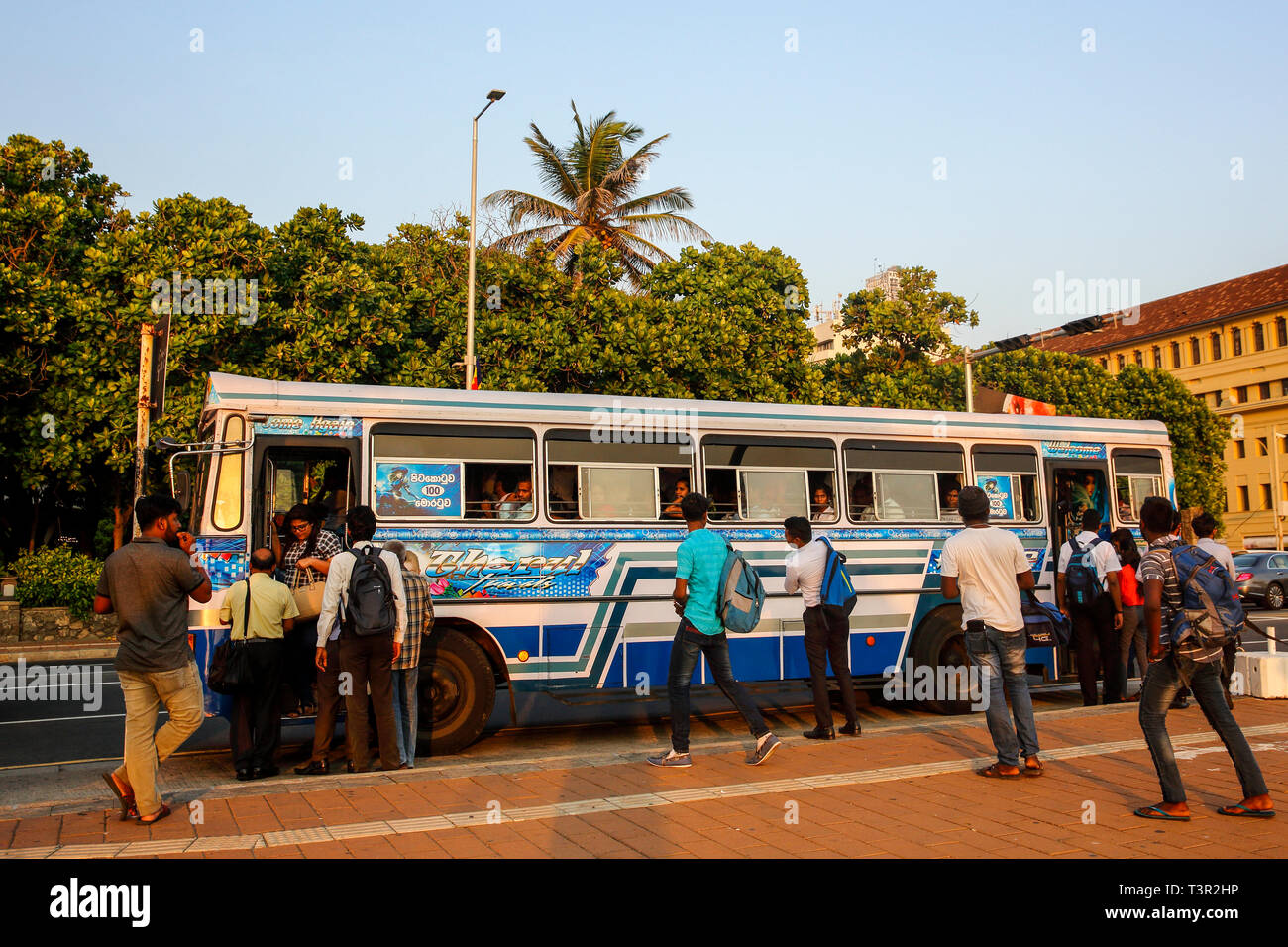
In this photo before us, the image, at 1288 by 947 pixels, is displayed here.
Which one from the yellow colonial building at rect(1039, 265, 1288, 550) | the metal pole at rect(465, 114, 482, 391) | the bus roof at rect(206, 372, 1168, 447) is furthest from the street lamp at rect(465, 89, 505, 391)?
the yellow colonial building at rect(1039, 265, 1288, 550)

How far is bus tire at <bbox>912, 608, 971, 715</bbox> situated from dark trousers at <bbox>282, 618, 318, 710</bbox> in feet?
18.8

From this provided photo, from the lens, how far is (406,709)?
8.18 metres

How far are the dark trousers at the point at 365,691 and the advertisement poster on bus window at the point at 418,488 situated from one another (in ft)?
4.36

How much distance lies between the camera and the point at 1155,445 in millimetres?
12570

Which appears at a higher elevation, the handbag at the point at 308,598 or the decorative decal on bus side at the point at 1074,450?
the decorative decal on bus side at the point at 1074,450

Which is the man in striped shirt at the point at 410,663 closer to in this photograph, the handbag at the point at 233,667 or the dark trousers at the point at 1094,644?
the handbag at the point at 233,667

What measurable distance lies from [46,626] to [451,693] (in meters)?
14.2

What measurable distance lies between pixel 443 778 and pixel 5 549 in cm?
2038

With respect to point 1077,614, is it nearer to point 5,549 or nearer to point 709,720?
point 709,720

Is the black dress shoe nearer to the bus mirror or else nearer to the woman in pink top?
the woman in pink top

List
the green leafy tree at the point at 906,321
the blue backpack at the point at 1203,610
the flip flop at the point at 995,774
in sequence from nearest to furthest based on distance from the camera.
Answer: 1. the blue backpack at the point at 1203,610
2. the flip flop at the point at 995,774
3. the green leafy tree at the point at 906,321

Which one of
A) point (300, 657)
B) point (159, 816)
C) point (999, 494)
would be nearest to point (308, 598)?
point (300, 657)

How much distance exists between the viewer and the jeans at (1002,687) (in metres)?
7.36

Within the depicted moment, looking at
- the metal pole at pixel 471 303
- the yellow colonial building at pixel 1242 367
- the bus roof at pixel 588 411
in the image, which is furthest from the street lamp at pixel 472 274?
the yellow colonial building at pixel 1242 367
